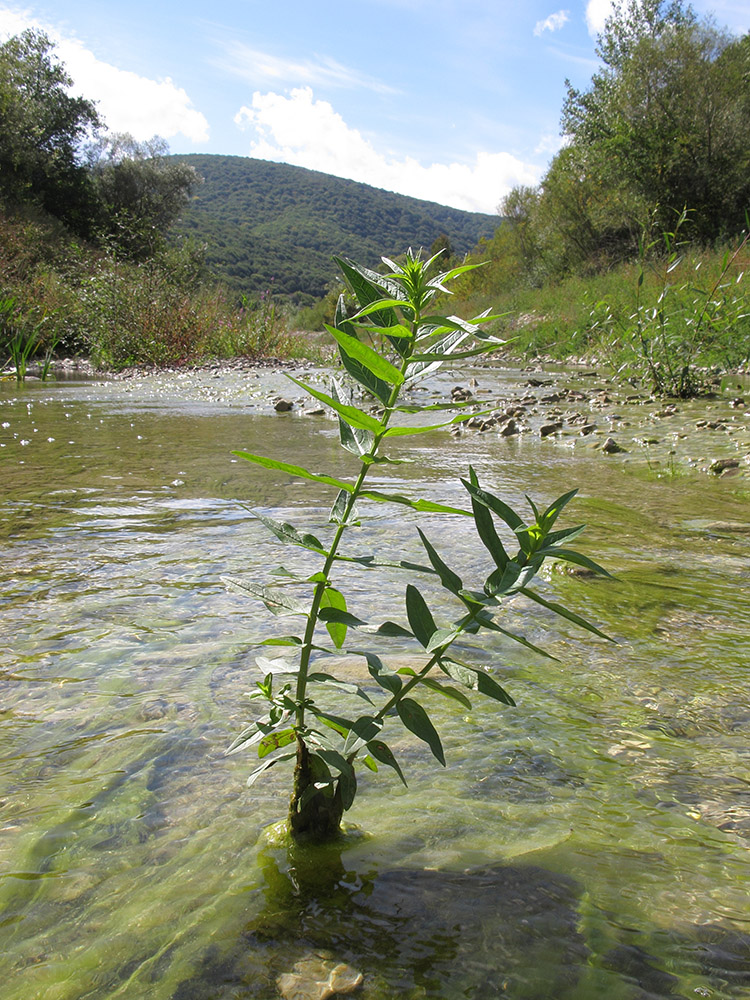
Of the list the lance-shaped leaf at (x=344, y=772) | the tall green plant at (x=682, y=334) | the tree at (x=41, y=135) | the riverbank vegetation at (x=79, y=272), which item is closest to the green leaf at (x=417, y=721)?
the lance-shaped leaf at (x=344, y=772)

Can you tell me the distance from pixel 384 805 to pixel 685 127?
27.8 m

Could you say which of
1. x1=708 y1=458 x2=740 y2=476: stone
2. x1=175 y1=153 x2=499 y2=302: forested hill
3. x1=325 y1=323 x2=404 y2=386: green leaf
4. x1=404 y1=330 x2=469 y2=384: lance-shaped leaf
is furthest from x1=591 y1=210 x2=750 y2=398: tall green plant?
x1=175 y1=153 x2=499 y2=302: forested hill

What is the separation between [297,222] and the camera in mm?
91375

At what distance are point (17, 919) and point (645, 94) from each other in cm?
2908

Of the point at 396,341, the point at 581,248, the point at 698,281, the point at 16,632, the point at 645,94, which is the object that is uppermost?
the point at 645,94

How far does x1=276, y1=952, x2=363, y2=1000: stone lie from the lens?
78 cm

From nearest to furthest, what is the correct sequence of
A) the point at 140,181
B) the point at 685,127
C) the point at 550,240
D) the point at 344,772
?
the point at 344,772
the point at 685,127
the point at 550,240
the point at 140,181

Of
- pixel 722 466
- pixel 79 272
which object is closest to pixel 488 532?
pixel 722 466

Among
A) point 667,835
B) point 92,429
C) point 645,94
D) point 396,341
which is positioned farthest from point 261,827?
point 645,94

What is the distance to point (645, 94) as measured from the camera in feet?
78.3

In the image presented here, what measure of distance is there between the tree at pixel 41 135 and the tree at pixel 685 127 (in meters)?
24.6

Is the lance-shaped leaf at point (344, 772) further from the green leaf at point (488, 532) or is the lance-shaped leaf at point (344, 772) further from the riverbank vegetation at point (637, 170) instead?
the riverbank vegetation at point (637, 170)

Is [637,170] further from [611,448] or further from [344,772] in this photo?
[344,772]

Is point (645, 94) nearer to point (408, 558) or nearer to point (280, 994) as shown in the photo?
point (408, 558)
